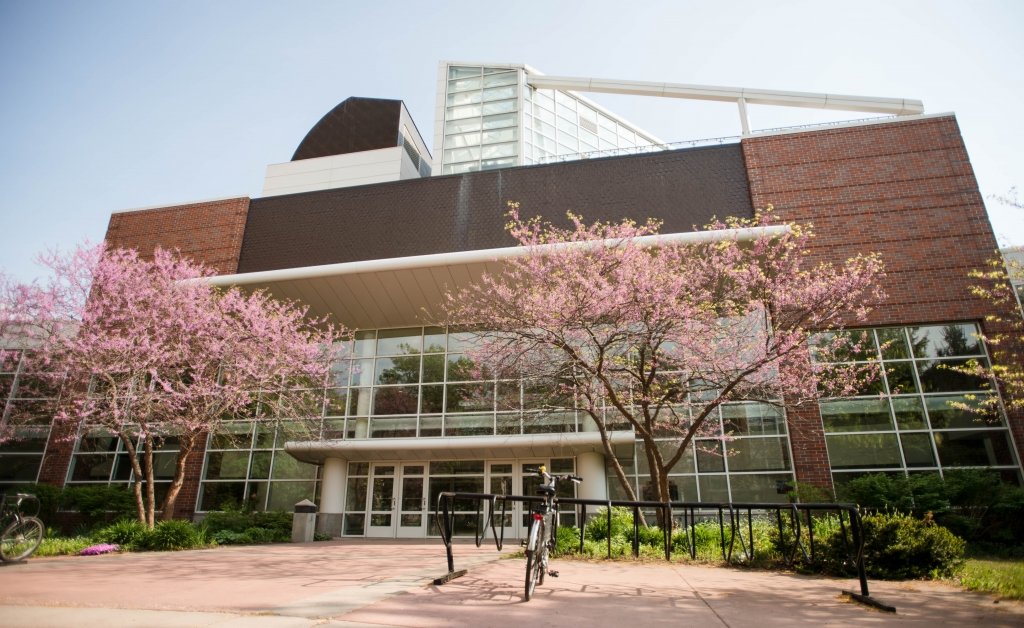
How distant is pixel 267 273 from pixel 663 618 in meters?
16.4

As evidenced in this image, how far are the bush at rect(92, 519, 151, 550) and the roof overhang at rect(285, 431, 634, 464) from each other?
4977 millimetres

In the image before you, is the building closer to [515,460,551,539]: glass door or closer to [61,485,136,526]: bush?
[515,460,551,539]: glass door

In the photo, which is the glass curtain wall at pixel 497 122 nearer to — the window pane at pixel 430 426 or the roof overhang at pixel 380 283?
the roof overhang at pixel 380 283

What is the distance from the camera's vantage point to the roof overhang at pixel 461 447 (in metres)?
15.6

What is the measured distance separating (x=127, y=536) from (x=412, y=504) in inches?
295

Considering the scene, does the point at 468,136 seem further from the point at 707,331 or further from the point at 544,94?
the point at 707,331

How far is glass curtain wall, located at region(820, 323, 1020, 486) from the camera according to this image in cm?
1407

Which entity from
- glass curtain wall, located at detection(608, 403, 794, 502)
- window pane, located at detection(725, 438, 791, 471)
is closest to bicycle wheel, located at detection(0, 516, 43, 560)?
glass curtain wall, located at detection(608, 403, 794, 502)

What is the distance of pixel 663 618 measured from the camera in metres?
4.64

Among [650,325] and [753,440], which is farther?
[753,440]

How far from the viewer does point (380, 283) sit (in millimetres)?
17844

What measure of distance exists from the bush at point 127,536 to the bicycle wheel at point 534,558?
9.81 meters

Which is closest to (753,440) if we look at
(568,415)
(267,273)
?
(568,415)

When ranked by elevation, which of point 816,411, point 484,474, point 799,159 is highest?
point 799,159
